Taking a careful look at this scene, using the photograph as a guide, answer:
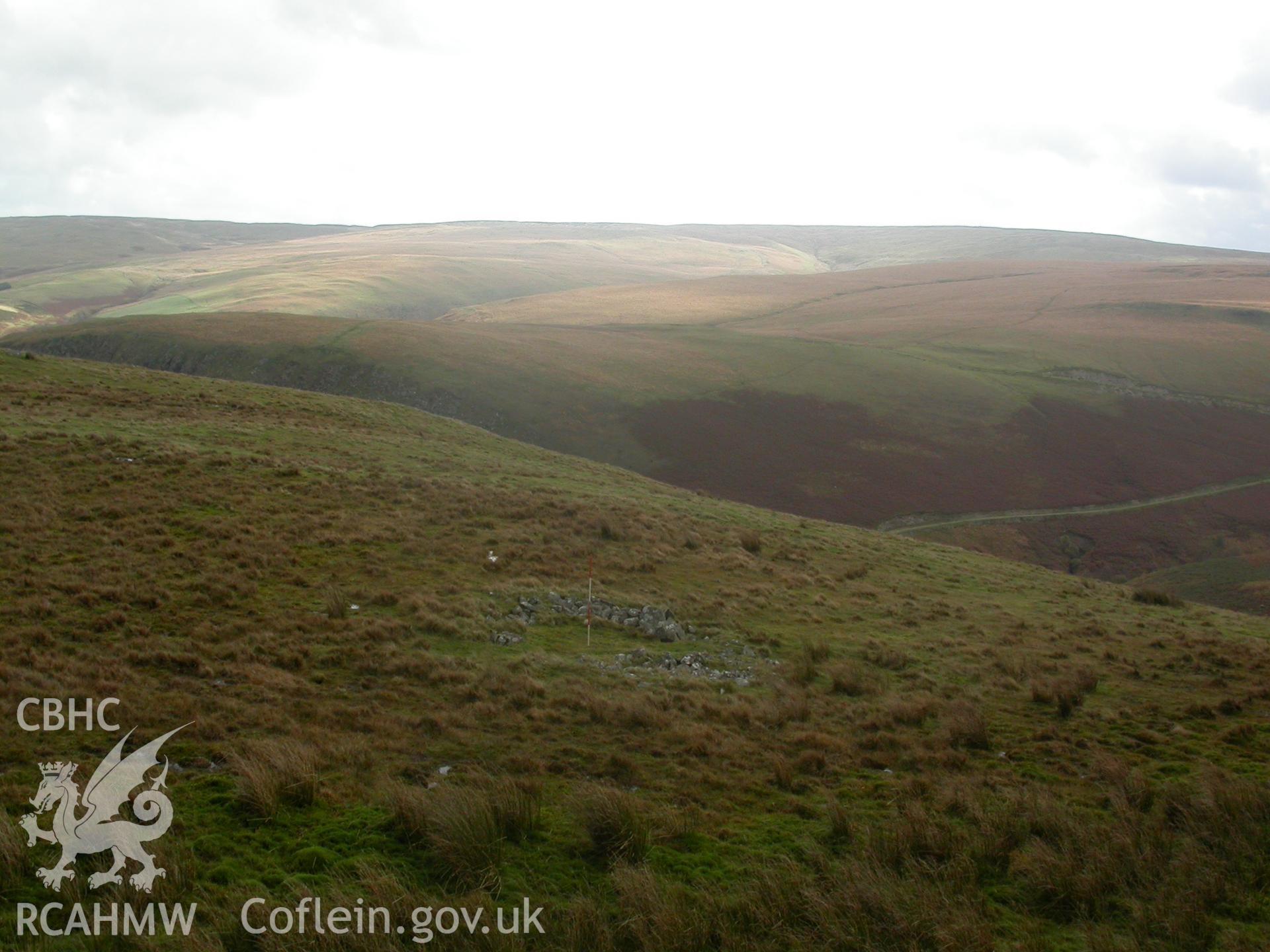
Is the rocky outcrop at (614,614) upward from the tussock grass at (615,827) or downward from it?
downward

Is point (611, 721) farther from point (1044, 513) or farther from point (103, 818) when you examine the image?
point (1044, 513)

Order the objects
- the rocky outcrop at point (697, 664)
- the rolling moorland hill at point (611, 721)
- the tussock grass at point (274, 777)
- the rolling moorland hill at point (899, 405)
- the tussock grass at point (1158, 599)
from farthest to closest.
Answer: the rolling moorland hill at point (899, 405), the tussock grass at point (1158, 599), the rocky outcrop at point (697, 664), the tussock grass at point (274, 777), the rolling moorland hill at point (611, 721)

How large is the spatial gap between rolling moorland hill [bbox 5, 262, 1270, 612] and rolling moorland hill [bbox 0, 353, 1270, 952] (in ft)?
84.0

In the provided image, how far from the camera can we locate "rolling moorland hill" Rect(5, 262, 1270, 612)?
1983 inches

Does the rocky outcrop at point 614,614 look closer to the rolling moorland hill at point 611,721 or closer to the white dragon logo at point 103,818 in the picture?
the rolling moorland hill at point 611,721

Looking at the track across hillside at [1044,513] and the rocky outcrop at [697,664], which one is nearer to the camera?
the rocky outcrop at [697,664]

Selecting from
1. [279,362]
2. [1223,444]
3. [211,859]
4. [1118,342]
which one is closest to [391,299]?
[279,362]

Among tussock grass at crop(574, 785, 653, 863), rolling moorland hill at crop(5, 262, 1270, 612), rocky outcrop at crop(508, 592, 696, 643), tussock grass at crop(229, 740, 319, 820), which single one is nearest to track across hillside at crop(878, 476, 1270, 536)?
rolling moorland hill at crop(5, 262, 1270, 612)

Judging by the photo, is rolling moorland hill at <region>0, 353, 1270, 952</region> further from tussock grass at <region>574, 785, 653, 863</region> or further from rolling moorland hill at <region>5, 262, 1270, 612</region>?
rolling moorland hill at <region>5, 262, 1270, 612</region>

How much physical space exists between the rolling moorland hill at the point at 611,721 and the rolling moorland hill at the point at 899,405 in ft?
84.0

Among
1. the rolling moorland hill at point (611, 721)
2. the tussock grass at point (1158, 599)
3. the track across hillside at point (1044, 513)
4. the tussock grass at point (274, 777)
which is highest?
Result: the tussock grass at point (274, 777)

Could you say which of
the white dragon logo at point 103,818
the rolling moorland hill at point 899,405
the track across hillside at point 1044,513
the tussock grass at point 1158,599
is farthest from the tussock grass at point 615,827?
the track across hillside at point 1044,513

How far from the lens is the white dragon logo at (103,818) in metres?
6.67

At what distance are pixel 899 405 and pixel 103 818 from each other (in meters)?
65.6
